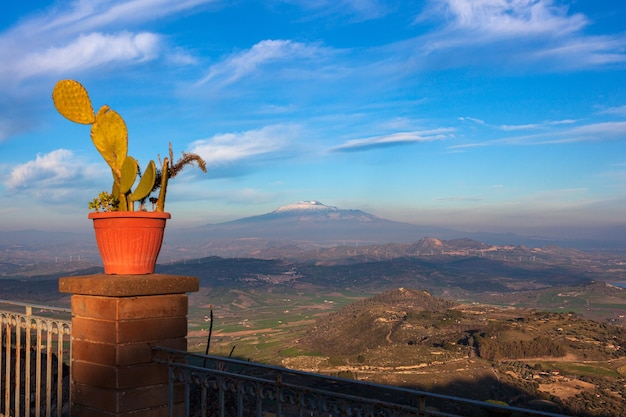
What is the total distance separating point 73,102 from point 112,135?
0.58 metres

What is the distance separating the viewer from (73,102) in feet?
21.7

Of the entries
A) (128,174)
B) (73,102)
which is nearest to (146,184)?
(128,174)

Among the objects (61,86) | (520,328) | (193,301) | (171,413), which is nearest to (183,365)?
(171,413)

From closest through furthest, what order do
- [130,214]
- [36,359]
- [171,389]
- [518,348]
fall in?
[171,389]
[130,214]
[36,359]
[518,348]

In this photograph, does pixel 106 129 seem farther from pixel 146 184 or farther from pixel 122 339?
pixel 122 339

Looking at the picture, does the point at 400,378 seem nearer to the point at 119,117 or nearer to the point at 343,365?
the point at 343,365

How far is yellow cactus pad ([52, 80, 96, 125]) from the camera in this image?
6.56 meters

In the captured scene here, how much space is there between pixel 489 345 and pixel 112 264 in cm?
9059

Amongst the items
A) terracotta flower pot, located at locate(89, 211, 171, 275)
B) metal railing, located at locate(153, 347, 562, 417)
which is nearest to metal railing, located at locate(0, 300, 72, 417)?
terracotta flower pot, located at locate(89, 211, 171, 275)

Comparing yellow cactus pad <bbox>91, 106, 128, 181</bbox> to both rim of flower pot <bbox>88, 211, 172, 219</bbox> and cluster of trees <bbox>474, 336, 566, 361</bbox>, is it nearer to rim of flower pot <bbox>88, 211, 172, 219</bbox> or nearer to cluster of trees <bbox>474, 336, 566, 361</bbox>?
rim of flower pot <bbox>88, 211, 172, 219</bbox>

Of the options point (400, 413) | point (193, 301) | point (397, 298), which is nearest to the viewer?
point (400, 413)

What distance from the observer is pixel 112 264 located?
6105 millimetres

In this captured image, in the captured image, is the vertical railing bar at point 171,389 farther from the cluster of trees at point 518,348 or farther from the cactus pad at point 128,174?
the cluster of trees at point 518,348

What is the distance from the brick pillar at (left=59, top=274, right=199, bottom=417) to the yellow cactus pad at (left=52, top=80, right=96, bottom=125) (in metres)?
1.92
